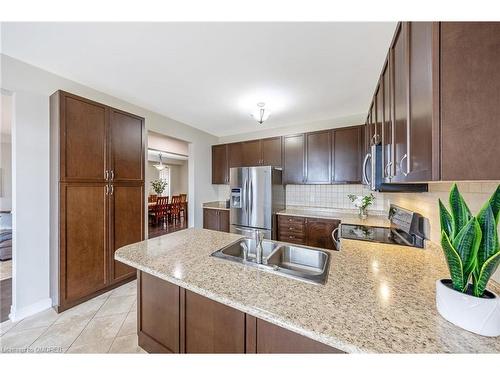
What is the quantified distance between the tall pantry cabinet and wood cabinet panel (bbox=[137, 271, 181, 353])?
45.5 inches

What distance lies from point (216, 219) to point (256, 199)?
1104mm

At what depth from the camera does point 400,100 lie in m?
0.98

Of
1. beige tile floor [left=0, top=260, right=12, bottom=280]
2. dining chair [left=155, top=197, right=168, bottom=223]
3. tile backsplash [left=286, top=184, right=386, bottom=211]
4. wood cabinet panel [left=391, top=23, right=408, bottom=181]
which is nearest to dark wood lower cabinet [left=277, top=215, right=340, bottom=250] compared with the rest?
tile backsplash [left=286, top=184, right=386, bottom=211]

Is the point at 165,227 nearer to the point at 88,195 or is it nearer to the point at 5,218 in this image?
the point at 5,218

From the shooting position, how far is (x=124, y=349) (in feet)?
4.99

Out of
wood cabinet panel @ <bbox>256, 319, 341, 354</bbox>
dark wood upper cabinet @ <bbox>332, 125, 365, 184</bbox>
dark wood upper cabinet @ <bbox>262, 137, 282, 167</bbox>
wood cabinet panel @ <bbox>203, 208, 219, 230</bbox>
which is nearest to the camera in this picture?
wood cabinet panel @ <bbox>256, 319, 341, 354</bbox>

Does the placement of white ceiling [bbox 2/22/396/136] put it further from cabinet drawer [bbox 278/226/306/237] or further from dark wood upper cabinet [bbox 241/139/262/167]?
cabinet drawer [bbox 278/226/306/237]

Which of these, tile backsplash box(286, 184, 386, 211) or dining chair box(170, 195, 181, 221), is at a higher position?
tile backsplash box(286, 184, 386, 211)

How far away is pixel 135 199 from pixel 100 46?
1653 millimetres

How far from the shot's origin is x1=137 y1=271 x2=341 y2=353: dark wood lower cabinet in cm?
83

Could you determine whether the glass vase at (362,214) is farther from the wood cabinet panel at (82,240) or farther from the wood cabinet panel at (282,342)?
the wood cabinet panel at (82,240)
